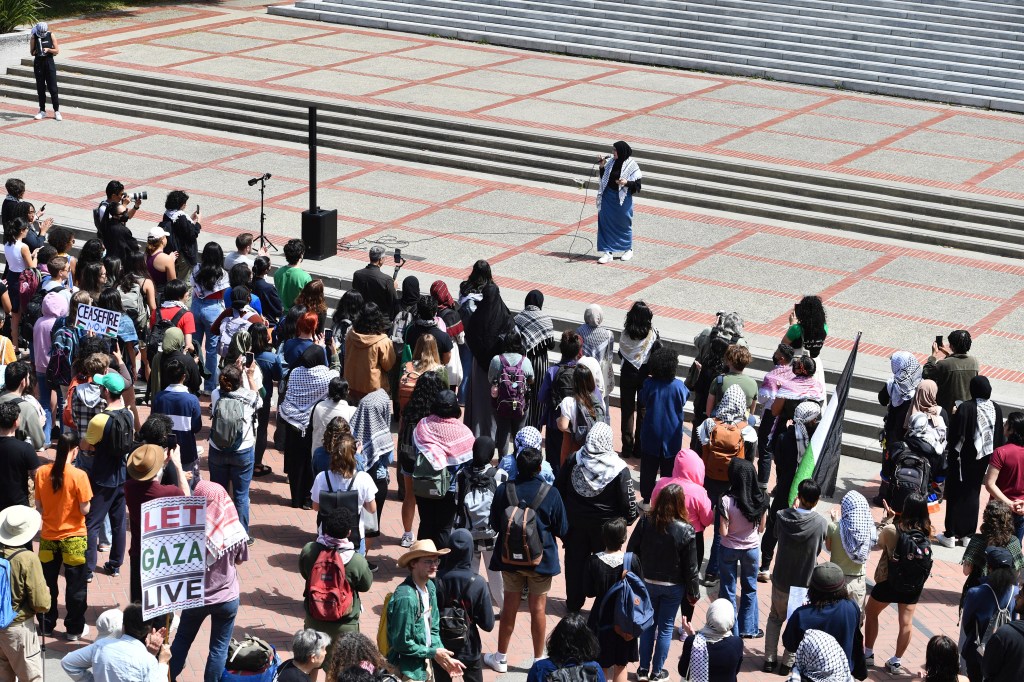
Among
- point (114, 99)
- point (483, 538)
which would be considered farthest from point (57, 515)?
point (114, 99)

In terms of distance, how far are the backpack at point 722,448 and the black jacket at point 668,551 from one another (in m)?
1.36

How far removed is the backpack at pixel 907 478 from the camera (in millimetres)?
10359

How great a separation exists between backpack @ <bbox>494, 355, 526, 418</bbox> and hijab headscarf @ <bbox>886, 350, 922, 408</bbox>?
→ 3.23 meters

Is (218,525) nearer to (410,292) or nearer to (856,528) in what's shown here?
(856,528)

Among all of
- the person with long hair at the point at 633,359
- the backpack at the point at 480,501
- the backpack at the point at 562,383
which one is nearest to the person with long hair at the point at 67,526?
the backpack at the point at 480,501

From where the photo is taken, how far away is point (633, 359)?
1251 cm

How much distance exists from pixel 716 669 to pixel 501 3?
26.8m

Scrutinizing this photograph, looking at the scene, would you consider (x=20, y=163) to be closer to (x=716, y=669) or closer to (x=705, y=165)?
(x=705, y=165)

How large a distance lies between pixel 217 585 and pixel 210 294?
17.8 feet

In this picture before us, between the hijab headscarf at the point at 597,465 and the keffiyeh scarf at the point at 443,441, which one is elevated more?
the hijab headscarf at the point at 597,465

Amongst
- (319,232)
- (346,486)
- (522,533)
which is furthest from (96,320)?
(319,232)

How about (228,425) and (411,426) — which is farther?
(411,426)

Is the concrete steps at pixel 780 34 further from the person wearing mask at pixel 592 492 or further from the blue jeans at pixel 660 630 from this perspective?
the blue jeans at pixel 660 630

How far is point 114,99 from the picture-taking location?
25.9 m
